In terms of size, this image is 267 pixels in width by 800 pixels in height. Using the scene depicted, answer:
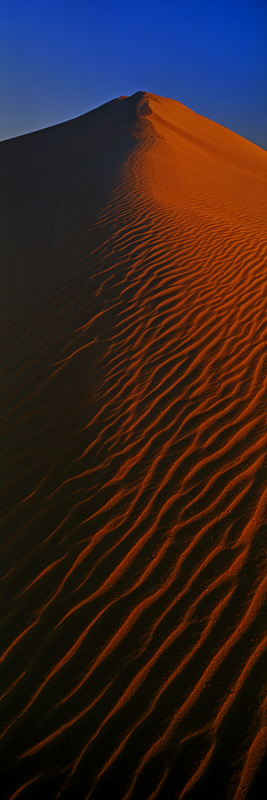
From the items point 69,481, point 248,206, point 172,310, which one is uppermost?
point 248,206

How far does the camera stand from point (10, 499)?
3410 mm

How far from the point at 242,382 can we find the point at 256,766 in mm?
2863

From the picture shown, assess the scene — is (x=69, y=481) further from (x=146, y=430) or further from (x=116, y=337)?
(x=116, y=337)

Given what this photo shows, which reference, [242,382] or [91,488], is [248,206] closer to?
[242,382]

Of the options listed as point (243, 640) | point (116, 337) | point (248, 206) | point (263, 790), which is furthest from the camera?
point (248, 206)

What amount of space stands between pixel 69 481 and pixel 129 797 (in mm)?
1964

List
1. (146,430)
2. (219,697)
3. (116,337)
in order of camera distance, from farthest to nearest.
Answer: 1. (116,337)
2. (146,430)
3. (219,697)

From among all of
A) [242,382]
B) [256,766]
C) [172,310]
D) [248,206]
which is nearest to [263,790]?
[256,766]

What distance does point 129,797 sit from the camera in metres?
1.95

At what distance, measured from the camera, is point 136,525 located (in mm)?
2988

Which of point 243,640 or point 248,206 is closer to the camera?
point 243,640

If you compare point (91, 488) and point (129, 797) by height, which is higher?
point (91, 488)

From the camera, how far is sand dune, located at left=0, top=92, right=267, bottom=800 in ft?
6.84

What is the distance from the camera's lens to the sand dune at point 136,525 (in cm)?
209
